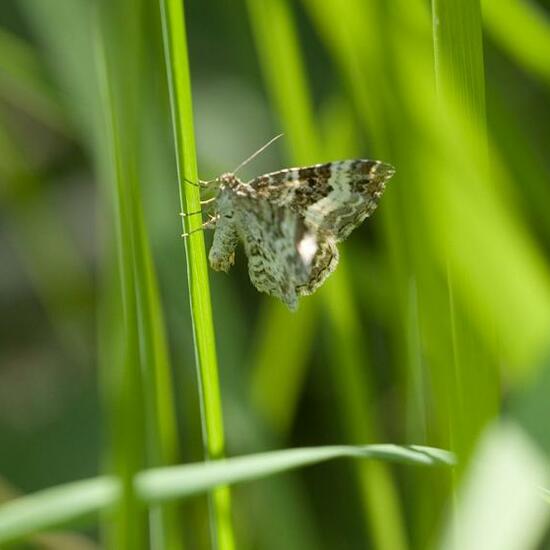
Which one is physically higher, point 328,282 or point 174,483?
point 328,282

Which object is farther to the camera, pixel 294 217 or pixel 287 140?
pixel 287 140

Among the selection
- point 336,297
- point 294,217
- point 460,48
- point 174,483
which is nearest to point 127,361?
point 174,483

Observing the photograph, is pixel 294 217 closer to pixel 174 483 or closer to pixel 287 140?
pixel 287 140

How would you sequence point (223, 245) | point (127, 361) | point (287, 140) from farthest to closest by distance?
point (287, 140)
point (223, 245)
point (127, 361)

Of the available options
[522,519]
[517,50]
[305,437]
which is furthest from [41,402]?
[522,519]

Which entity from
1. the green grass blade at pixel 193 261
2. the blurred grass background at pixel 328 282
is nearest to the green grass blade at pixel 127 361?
the blurred grass background at pixel 328 282

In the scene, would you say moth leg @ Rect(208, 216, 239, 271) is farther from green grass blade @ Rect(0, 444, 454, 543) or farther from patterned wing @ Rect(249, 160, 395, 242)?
green grass blade @ Rect(0, 444, 454, 543)

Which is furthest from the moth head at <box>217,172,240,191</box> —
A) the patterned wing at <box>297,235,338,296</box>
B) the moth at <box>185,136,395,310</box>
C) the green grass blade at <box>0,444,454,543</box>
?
the green grass blade at <box>0,444,454,543</box>
